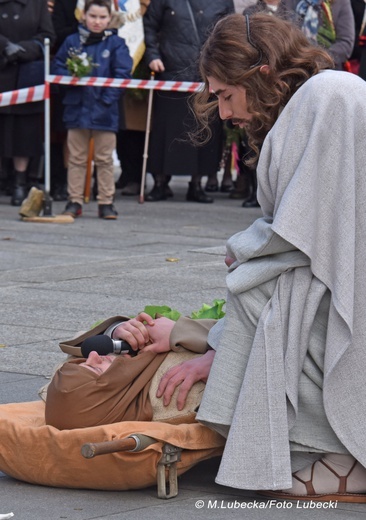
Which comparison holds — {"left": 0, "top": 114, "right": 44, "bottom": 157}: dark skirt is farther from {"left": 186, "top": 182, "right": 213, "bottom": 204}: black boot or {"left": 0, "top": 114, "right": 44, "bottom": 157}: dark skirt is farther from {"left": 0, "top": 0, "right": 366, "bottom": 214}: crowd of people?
{"left": 186, "top": 182, "right": 213, "bottom": 204}: black boot

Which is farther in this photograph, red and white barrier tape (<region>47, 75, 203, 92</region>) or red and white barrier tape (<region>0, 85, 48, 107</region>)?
red and white barrier tape (<region>0, 85, 48, 107</region>)

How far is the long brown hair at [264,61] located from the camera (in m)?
4.06

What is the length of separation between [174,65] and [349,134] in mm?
8620

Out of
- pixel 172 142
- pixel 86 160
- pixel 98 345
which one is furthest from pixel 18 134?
pixel 98 345

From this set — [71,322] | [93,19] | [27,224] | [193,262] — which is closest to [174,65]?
[93,19]

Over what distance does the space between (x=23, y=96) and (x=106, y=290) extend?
464 cm

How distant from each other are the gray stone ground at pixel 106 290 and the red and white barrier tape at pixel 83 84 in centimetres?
103

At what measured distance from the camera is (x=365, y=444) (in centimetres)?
390

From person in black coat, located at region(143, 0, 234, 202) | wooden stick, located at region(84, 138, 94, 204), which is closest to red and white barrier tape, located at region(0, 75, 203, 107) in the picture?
person in black coat, located at region(143, 0, 234, 202)

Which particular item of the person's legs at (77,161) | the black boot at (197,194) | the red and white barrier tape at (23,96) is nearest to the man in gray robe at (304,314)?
the person's legs at (77,161)

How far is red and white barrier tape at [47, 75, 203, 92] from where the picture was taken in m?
11.3

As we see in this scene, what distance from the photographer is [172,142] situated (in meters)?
12.6

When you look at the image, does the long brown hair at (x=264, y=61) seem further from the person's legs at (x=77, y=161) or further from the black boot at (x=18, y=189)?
the black boot at (x=18, y=189)

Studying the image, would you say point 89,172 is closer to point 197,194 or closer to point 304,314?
point 197,194
